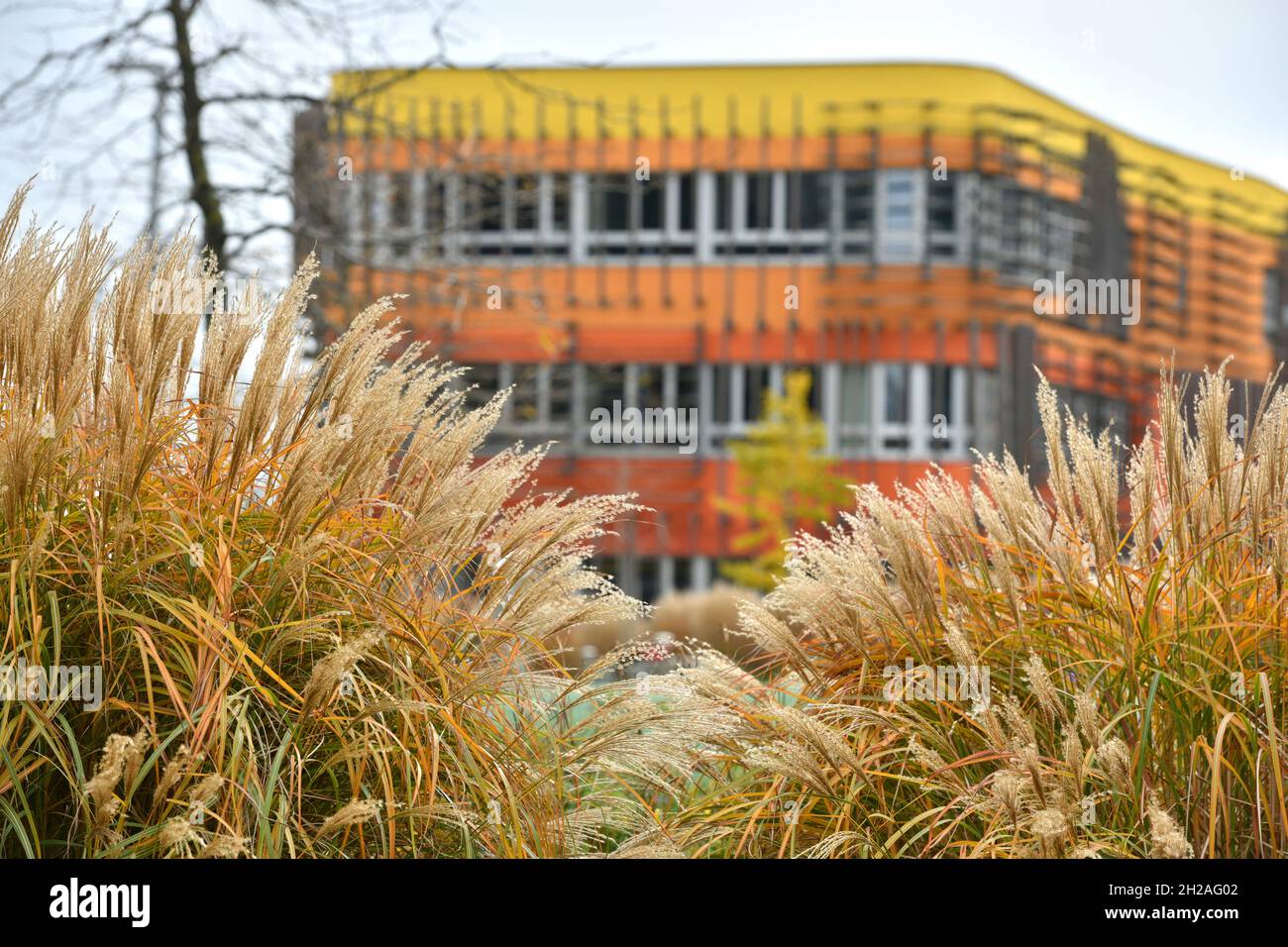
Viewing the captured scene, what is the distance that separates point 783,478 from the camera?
2195cm

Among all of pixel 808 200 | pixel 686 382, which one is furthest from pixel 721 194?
pixel 686 382

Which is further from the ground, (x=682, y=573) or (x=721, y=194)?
(x=721, y=194)

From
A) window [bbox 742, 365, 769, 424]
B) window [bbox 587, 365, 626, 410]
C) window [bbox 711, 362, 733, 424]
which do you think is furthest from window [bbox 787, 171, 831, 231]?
window [bbox 587, 365, 626, 410]

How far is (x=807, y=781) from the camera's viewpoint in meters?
2.77

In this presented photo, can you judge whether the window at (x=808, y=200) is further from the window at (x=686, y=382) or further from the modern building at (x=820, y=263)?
the window at (x=686, y=382)

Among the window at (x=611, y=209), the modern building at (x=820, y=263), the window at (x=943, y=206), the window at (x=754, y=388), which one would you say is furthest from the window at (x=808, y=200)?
the window at (x=611, y=209)

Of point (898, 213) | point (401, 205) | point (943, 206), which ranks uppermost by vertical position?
point (943, 206)

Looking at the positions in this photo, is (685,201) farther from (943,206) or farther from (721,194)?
(943,206)
